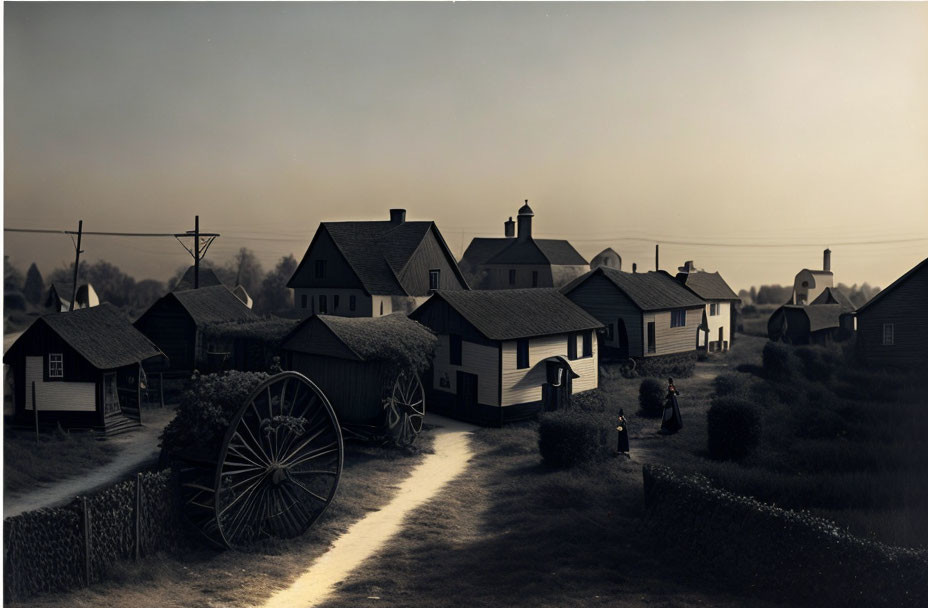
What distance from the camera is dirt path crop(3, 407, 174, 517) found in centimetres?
1359

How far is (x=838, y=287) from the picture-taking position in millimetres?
16188

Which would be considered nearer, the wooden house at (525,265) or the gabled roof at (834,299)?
the gabled roof at (834,299)

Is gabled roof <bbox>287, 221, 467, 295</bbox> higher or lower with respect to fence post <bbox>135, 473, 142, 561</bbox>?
higher

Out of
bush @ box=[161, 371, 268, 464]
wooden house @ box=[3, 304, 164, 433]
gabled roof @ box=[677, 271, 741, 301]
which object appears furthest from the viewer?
gabled roof @ box=[677, 271, 741, 301]

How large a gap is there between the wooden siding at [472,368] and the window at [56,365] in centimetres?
1132

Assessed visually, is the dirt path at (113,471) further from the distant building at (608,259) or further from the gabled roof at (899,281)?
the distant building at (608,259)

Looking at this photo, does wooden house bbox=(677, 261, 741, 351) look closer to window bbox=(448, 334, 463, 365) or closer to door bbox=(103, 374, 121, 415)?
window bbox=(448, 334, 463, 365)

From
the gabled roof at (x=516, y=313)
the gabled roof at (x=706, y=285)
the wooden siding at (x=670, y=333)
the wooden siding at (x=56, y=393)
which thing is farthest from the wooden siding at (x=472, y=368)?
the gabled roof at (x=706, y=285)

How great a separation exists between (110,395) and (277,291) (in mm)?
5512

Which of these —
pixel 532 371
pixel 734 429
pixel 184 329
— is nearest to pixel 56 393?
pixel 184 329

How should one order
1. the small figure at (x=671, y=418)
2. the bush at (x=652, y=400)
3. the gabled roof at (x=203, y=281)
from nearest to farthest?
1. the small figure at (x=671, y=418)
2. the bush at (x=652, y=400)
3. the gabled roof at (x=203, y=281)

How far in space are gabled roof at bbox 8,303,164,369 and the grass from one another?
2.18 meters

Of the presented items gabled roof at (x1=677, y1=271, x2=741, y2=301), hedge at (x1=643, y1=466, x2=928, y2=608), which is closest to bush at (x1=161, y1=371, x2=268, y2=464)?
hedge at (x1=643, y1=466, x2=928, y2=608)

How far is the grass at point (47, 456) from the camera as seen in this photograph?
13.6m
